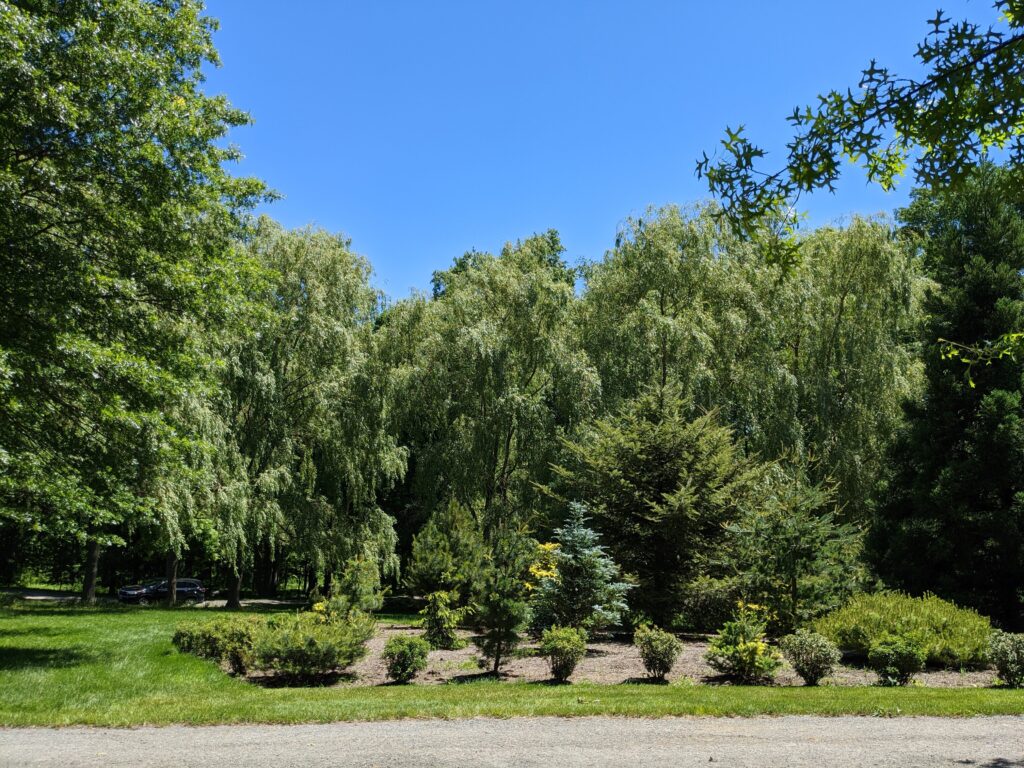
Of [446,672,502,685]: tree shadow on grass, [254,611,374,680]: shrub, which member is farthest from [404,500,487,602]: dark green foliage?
[254,611,374,680]: shrub

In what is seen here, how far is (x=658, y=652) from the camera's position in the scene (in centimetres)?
1009

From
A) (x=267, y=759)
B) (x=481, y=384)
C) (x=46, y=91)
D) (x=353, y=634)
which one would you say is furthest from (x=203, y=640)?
(x=481, y=384)

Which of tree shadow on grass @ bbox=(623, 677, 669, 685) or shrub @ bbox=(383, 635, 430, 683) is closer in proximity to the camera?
tree shadow on grass @ bbox=(623, 677, 669, 685)

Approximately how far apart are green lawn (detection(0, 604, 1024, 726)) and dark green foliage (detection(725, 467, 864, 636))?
13.1ft

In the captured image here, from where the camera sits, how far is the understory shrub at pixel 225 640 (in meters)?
11.1

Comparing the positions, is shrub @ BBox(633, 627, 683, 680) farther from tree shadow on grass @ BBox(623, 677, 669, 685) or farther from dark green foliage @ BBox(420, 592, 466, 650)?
dark green foliage @ BBox(420, 592, 466, 650)

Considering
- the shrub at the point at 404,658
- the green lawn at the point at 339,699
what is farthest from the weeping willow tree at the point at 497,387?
the green lawn at the point at 339,699

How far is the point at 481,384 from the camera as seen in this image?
23.6m

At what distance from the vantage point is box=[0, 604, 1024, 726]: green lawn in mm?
7742

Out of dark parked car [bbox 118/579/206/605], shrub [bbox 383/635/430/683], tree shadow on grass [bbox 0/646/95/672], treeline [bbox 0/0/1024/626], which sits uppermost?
treeline [bbox 0/0/1024/626]

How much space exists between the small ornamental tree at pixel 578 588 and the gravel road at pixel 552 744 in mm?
4568

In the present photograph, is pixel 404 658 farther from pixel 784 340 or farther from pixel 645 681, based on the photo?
pixel 784 340

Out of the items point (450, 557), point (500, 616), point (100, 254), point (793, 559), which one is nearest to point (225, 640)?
point (500, 616)

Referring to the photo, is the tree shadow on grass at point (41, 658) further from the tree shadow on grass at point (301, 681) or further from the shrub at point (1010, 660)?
the shrub at point (1010, 660)
